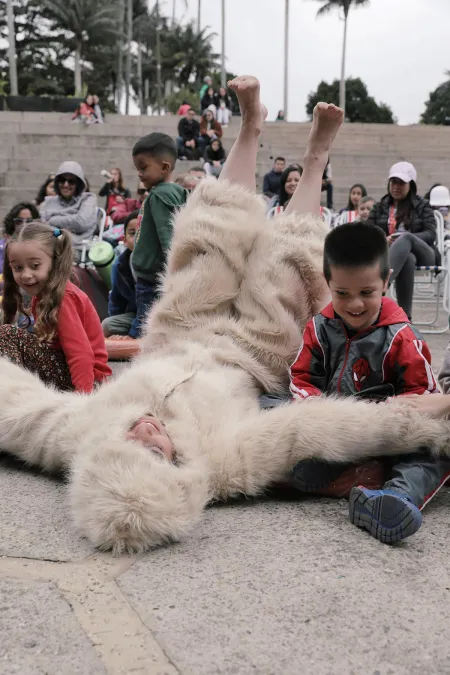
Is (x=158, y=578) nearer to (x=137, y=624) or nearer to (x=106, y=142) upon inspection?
(x=137, y=624)

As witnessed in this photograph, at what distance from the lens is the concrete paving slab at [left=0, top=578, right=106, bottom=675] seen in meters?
1.27

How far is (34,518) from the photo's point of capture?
202 cm

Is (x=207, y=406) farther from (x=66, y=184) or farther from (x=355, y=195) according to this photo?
(x=355, y=195)

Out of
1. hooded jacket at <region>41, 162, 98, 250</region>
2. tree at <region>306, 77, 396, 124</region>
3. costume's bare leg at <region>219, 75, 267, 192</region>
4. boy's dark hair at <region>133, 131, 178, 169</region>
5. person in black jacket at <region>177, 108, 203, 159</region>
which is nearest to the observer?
costume's bare leg at <region>219, 75, 267, 192</region>

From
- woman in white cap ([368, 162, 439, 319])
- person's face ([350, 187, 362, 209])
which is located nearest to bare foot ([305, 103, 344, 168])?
woman in white cap ([368, 162, 439, 319])

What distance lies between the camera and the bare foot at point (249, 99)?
10.6 feet

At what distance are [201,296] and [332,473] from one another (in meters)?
0.95

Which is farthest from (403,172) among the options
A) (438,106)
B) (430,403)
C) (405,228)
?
(438,106)

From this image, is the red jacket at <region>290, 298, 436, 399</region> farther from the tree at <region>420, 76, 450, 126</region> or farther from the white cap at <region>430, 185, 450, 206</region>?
the tree at <region>420, 76, 450, 126</region>

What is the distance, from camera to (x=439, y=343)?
550 cm

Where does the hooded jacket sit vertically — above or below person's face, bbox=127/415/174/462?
above

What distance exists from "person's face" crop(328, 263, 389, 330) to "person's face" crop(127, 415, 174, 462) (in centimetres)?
72

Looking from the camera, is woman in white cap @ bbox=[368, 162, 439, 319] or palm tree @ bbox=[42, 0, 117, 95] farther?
palm tree @ bbox=[42, 0, 117, 95]

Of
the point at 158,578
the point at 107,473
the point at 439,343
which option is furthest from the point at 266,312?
the point at 439,343
